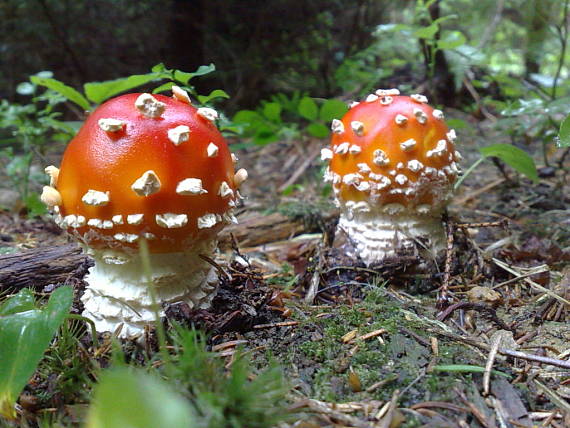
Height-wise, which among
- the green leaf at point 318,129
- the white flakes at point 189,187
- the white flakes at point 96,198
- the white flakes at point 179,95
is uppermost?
the white flakes at point 179,95

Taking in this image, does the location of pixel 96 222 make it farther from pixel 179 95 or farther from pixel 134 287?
pixel 179 95

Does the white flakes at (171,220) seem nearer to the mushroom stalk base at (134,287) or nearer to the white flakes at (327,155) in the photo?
the mushroom stalk base at (134,287)

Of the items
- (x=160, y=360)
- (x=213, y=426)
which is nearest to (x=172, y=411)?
(x=213, y=426)

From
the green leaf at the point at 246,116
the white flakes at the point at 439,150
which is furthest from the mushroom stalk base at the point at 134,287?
the green leaf at the point at 246,116

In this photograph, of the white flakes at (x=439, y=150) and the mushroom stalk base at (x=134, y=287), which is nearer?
the mushroom stalk base at (x=134, y=287)

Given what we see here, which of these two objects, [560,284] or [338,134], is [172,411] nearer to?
[338,134]

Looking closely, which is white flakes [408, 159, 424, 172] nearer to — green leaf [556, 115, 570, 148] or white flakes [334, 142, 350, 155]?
white flakes [334, 142, 350, 155]

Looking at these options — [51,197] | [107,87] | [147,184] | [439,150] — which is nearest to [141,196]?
[147,184]

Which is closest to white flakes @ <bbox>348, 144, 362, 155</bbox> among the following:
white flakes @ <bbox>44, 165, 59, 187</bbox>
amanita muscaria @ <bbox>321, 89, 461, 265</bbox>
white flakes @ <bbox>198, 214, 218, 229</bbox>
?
amanita muscaria @ <bbox>321, 89, 461, 265</bbox>
